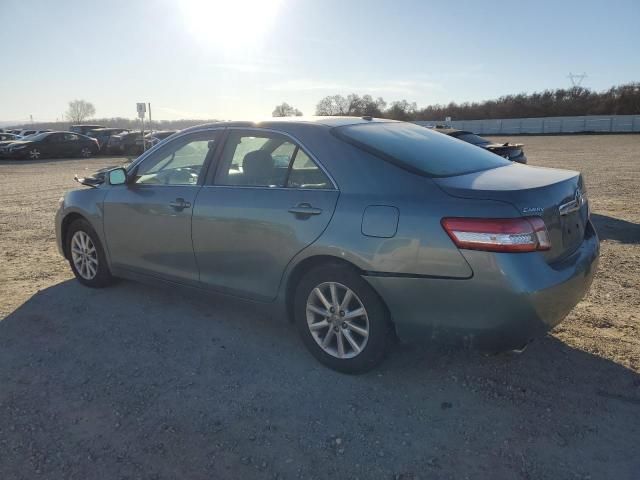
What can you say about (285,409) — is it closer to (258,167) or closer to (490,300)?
(490,300)

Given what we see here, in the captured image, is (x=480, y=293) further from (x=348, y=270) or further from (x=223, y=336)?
(x=223, y=336)

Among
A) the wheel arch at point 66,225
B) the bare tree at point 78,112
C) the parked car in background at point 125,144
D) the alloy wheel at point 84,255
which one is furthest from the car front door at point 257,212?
the bare tree at point 78,112

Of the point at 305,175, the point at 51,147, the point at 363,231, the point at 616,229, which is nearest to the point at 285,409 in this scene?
the point at 363,231

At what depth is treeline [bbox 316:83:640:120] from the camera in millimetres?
67312

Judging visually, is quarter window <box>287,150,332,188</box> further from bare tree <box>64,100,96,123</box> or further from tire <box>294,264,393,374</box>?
bare tree <box>64,100,96,123</box>

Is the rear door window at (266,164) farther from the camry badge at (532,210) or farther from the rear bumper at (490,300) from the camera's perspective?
the camry badge at (532,210)

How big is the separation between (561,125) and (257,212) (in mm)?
62783

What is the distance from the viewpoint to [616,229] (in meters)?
7.46

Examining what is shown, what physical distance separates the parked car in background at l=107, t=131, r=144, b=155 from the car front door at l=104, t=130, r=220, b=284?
87.3 feet

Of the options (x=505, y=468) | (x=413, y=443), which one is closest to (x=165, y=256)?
(x=413, y=443)

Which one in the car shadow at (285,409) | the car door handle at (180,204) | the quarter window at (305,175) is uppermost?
the quarter window at (305,175)

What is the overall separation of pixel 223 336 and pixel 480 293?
210cm

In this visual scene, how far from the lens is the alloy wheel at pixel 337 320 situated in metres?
3.33

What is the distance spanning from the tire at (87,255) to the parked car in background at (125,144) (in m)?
25.9
